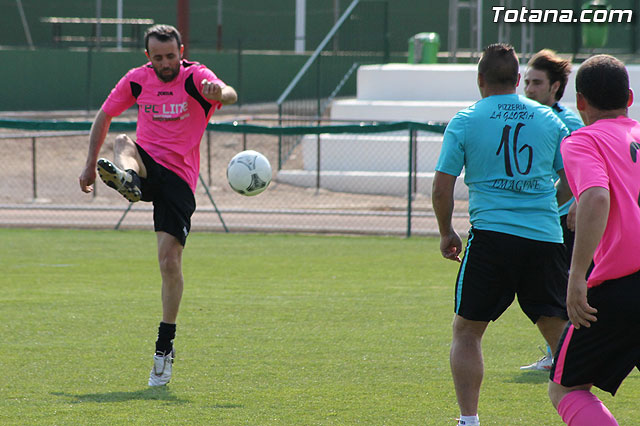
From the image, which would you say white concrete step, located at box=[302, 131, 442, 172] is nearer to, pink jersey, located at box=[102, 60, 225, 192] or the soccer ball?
the soccer ball

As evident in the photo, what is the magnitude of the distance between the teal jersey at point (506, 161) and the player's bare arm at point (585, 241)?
1.04 metres

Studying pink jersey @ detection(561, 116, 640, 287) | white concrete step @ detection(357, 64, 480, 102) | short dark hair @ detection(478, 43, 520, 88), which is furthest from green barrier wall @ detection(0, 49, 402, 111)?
pink jersey @ detection(561, 116, 640, 287)

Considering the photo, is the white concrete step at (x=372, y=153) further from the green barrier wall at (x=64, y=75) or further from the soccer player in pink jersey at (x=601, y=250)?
the soccer player in pink jersey at (x=601, y=250)

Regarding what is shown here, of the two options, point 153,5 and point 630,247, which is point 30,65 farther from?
point 630,247

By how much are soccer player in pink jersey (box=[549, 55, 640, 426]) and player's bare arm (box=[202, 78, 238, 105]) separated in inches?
104

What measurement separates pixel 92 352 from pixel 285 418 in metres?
2.05

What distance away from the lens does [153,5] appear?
109 ft

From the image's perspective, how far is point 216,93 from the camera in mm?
5832

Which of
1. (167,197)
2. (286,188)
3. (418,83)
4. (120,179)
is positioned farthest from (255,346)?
(418,83)

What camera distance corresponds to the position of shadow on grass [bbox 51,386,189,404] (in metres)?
5.36

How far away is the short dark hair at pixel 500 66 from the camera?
15.0 ft

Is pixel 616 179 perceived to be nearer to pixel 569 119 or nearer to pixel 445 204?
pixel 445 204

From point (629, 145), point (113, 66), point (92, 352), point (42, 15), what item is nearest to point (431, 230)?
point (92, 352)

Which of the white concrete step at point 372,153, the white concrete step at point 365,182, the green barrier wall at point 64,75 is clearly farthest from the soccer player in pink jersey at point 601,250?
the green barrier wall at point 64,75
